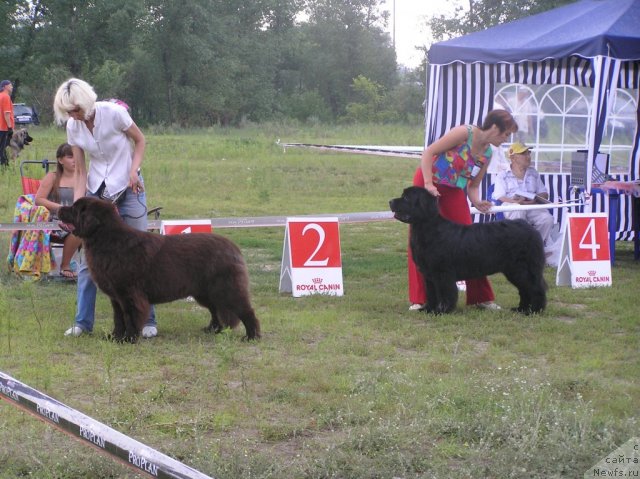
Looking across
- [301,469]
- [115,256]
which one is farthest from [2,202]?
[301,469]

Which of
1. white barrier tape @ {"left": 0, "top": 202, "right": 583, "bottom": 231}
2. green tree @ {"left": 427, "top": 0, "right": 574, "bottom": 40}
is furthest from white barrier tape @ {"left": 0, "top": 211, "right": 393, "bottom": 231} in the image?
green tree @ {"left": 427, "top": 0, "right": 574, "bottom": 40}

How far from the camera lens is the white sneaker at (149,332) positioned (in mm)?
6590

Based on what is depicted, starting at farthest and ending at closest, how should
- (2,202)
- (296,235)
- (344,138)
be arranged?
(344,138)
(2,202)
(296,235)

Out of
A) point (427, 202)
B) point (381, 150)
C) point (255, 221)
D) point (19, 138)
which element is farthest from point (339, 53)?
point (427, 202)

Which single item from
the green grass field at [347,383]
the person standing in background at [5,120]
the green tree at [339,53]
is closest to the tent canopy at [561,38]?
the green grass field at [347,383]

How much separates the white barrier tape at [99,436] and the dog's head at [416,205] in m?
4.08

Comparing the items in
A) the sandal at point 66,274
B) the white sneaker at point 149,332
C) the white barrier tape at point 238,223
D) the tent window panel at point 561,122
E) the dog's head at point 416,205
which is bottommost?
the white sneaker at point 149,332

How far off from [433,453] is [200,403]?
4.70 ft

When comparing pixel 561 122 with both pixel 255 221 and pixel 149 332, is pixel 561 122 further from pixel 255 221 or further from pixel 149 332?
pixel 149 332

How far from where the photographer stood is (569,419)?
4.43 meters

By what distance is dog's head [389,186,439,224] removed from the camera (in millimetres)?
7254

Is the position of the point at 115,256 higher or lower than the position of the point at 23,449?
higher

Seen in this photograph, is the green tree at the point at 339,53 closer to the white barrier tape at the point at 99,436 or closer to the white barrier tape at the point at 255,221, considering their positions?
the white barrier tape at the point at 255,221

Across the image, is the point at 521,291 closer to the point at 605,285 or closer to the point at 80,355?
the point at 605,285
